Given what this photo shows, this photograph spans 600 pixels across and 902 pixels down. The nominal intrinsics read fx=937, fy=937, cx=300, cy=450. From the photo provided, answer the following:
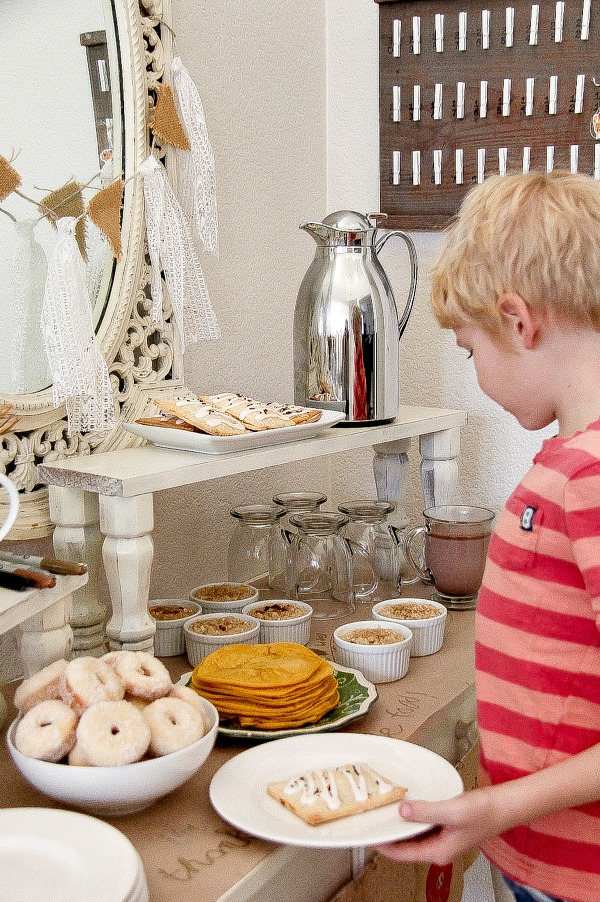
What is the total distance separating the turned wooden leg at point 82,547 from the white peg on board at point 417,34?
0.94m

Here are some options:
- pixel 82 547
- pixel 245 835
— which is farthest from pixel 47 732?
pixel 82 547

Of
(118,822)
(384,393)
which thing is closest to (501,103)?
(384,393)

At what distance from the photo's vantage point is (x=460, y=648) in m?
1.18

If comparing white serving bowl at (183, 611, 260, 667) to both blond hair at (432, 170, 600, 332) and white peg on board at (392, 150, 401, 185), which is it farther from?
white peg on board at (392, 150, 401, 185)

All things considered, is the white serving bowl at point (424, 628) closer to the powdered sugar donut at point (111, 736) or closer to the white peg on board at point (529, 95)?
the powdered sugar donut at point (111, 736)

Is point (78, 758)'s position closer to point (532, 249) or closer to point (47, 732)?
point (47, 732)

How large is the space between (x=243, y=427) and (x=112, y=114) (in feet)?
1.35

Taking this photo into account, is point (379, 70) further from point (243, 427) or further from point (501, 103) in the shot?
point (243, 427)

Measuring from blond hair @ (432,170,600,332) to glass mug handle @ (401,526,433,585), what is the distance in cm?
60

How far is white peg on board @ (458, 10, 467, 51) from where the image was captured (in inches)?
58.2

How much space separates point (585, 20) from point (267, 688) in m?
1.10

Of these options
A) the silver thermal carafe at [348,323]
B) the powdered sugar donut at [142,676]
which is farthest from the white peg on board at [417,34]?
the powdered sugar donut at [142,676]

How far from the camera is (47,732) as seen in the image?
0.73 meters

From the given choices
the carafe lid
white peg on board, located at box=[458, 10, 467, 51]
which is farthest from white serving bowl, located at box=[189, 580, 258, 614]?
white peg on board, located at box=[458, 10, 467, 51]
